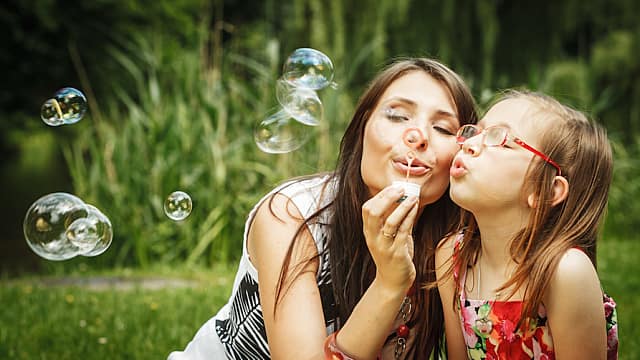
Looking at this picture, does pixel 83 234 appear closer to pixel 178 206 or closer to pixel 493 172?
pixel 178 206

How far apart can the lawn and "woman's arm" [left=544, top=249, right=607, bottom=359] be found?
150cm

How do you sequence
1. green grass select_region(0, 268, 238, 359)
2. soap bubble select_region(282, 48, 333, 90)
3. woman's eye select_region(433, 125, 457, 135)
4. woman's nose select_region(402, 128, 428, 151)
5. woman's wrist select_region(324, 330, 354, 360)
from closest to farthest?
woman's wrist select_region(324, 330, 354, 360)
woman's nose select_region(402, 128, 428, 151)
woman's eye select_region(433, 125, 457, 135)
soap bubble select_region(282, 48, 333, 90)
green grass select_region(0, 268, 238, 359)

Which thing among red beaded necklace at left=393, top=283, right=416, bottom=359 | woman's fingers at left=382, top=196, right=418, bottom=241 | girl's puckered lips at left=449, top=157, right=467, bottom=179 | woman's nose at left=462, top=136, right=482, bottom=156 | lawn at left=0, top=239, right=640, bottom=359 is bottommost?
lawn at left=0, top=239, right=640, bottom=359

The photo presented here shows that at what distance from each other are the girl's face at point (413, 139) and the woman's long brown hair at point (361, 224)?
0.11ft

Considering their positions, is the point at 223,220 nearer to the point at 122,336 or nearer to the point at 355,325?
the point at 122,336

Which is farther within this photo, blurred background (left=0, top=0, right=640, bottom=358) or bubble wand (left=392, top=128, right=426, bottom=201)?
blurred background (left=0, top=0, right=640, bottom=358)

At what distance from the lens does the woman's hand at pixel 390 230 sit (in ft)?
5.68

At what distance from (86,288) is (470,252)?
2.96 meters

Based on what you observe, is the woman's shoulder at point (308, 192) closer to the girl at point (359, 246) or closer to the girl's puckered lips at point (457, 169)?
the girl at point (359, 246)

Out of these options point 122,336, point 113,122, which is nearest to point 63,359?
point 122,336

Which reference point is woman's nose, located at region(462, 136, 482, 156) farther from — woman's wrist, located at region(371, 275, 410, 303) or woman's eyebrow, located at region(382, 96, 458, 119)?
woman's wrist, located at region(371, 275, 410, 303)

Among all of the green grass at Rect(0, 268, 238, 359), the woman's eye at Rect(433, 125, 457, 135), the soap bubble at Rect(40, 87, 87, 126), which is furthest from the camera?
the green grass at Rect(0, 268, 238, 359)

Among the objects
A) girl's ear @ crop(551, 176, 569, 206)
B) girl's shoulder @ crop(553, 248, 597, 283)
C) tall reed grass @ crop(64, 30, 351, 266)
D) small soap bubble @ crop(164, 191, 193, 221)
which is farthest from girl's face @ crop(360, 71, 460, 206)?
tall reed grass @ crop(64, 30, 351, 266)

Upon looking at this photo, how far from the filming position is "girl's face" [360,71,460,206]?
1941mm
